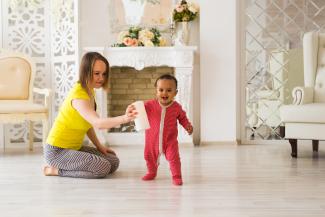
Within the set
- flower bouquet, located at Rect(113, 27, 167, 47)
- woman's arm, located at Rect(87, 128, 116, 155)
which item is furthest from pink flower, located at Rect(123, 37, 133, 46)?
woman's arm, located at Rect(87, 128, 116, 155)

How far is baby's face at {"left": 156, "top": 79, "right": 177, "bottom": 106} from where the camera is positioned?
9.99 ft

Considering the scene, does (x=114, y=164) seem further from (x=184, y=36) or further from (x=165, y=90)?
(x=184, y=36)

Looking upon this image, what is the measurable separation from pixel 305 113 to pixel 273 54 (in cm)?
148

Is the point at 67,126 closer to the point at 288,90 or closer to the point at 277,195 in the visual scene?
the point at 277,195

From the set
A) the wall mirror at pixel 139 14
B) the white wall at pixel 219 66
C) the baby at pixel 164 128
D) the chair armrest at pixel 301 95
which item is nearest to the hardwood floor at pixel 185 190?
the baby at pixel 164 128

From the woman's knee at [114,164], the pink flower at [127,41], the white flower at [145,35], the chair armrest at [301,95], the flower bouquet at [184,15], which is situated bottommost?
the woman's knee at [114,164]

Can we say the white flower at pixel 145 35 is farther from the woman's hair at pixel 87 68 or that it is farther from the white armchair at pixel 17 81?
the woman's hair at pixel 87 68

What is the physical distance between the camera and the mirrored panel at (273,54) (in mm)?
5539

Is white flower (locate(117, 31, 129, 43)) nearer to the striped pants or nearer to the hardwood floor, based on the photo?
the hardwood floor

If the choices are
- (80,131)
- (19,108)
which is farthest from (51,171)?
(19,108)

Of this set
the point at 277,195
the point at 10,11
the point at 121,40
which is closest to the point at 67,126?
the point at 277,195

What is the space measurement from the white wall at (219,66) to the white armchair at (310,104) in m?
0.89

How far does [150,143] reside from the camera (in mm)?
3195

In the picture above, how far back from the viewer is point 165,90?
10.0ft
